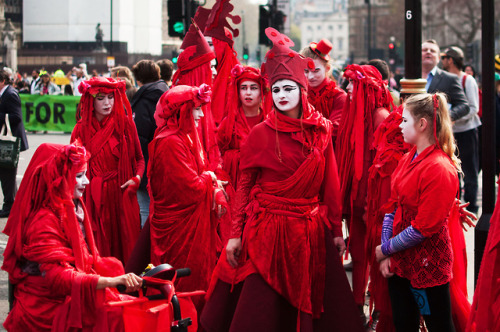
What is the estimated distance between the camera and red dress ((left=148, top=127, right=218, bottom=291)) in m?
6.42

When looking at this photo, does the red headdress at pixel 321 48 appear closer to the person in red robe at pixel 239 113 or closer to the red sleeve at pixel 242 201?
the person in red robe at pixel 239 113

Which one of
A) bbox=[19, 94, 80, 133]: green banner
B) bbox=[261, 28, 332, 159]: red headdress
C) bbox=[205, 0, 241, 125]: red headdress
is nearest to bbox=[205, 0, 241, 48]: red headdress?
bbox=[205, 0, 241, 125]: red headdress

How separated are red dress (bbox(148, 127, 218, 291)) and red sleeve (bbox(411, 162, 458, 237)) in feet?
6.83

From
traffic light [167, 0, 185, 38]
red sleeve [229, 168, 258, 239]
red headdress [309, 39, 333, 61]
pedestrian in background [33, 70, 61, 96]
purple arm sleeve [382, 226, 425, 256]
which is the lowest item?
purple arm sleeve [382, 226, 425, 256]

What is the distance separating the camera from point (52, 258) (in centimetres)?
468

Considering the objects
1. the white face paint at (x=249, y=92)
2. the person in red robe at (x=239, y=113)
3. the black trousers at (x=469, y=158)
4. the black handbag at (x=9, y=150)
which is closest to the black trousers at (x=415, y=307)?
the person in red robe at (x=239, y=113)

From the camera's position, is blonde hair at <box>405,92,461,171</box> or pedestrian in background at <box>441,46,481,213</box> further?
pedestrian in background at <box>441,46,481,213</box>

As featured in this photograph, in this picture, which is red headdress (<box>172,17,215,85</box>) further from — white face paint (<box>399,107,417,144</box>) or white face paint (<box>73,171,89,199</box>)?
white face paint (<box>399,107,417,144</box>)

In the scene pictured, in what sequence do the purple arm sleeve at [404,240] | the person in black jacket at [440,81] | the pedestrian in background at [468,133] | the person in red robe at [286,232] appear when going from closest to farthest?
1. the purple arm sleeve at [404,240]
2. the person in red robe at [286,232]
3. the person in black jacket at [440,81]
4. the pedestrian in background at [468,133]

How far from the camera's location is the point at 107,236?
7328mm

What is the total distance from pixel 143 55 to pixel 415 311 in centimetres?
7947

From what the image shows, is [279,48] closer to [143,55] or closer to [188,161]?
[188,161]

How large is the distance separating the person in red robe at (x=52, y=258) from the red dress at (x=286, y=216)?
93 cm

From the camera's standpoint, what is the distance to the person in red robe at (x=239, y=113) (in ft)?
24.1
